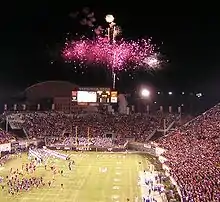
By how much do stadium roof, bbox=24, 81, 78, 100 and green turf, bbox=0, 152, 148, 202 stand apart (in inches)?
997

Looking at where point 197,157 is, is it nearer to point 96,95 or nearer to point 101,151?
point 101,151

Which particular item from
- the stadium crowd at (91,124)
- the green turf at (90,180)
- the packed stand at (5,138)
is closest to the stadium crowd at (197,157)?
Result: the green turf at (90,180)

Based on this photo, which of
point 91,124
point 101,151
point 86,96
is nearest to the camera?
point 86,96

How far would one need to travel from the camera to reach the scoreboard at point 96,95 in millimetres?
68875

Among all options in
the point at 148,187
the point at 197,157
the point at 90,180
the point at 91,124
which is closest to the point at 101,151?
the point at 91,124

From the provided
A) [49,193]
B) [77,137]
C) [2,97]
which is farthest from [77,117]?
[49,193]

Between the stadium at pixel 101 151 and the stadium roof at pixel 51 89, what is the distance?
0.61 feet

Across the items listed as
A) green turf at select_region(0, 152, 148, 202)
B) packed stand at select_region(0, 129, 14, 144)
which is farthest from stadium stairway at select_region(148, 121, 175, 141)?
packed stand at select_region(0, 129, 14, 144)

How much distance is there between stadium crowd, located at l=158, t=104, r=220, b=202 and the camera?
33.4 m

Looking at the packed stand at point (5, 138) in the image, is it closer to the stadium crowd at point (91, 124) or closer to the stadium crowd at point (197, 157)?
the stadium crowd at point (91, 124)

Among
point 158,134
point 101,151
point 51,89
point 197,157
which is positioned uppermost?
point 51,89

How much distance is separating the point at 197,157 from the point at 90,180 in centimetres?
1084

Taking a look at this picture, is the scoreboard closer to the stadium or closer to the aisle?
the stadium

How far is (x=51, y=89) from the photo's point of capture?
88125 mm
